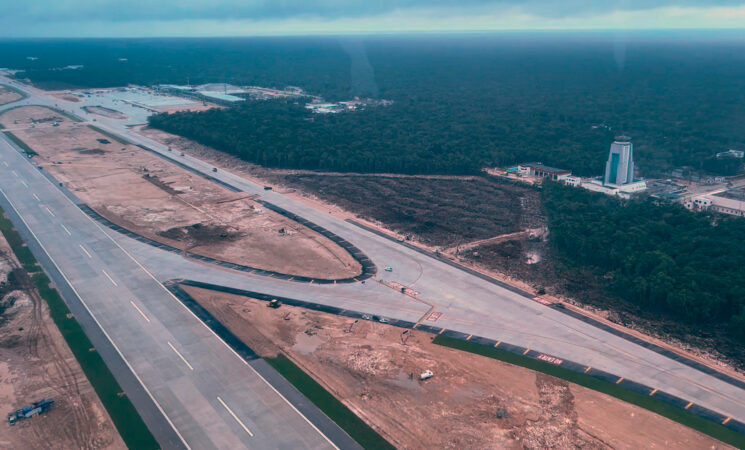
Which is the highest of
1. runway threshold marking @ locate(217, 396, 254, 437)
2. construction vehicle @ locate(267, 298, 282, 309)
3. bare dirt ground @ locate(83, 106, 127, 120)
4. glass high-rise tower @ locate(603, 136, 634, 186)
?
bare dirt ground @ locate(83, 106, 127, 120)

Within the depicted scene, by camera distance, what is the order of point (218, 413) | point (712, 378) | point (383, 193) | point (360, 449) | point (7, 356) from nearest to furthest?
point (360, 449) → point (218, 413) → point (712, 378) → point (7, 356) → point (383, 193)

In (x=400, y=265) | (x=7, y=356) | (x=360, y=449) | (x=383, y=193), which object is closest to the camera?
(x=360, y=449)

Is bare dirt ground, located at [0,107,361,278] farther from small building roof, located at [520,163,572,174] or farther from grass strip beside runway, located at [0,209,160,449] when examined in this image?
small building roof, located at [520,163,572,174]

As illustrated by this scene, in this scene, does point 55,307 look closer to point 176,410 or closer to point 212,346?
point 212,346

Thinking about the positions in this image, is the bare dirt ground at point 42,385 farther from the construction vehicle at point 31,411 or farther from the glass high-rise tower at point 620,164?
the glass high-rise tower at point 620,164

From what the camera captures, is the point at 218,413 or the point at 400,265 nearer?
the point at 218,413

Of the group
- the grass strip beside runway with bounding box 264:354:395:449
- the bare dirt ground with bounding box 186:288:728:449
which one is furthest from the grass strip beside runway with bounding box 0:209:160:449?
the bare dirt ground with bounding box 186:288:728:449

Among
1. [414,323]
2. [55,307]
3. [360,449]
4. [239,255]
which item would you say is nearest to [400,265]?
[414,323]
